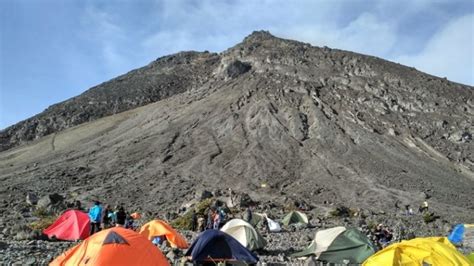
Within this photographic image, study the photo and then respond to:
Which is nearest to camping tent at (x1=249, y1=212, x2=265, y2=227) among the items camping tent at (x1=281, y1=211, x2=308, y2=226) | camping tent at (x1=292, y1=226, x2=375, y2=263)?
camping tent at (x1=281, y1=211, x2=308, y2=226)

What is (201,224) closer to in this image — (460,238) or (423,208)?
(460,238)

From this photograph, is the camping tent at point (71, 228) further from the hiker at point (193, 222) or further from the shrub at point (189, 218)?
the shrub at point (189, 218)

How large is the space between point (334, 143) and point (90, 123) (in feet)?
111

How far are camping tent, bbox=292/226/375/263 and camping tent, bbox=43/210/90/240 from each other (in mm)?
8796

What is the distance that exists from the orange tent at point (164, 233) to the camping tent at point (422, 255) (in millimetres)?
8525

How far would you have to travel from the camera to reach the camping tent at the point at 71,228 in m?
19.8

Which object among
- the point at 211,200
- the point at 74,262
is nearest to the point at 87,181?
the point at 211,200

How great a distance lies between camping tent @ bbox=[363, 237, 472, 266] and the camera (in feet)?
36.6

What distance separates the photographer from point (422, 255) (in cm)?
1140

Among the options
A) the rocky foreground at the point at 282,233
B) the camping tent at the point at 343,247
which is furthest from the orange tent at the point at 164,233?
the camping tent at the point at 343,247

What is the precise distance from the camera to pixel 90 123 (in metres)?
70.5

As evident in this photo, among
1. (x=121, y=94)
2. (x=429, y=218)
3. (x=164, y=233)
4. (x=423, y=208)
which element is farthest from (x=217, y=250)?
(x=121, y=94)

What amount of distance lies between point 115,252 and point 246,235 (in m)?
8.47

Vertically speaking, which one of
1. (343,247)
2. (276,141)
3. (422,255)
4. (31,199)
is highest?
(276,141)
